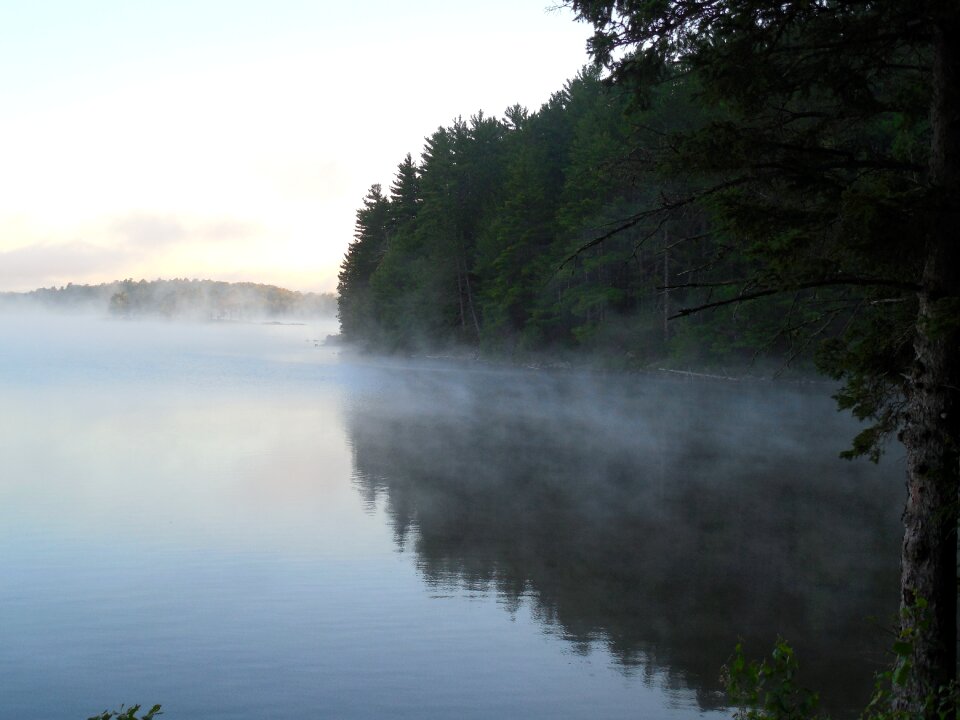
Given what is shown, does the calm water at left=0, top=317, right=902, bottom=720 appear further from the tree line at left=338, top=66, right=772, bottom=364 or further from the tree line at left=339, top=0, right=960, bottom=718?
the tree line at left=338, top=66, right=772, bottom=364

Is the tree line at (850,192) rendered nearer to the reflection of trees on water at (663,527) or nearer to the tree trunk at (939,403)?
the tree trunk at (939,403)

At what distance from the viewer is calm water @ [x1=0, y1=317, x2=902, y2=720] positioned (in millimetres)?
8578

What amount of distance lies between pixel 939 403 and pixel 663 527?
8.49 meters

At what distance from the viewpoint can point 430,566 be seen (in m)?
12.3

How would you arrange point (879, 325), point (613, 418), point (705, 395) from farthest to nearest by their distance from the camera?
point (705, 395), point (613, 418), point (879, 325)

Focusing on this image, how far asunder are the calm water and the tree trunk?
2.37 meters

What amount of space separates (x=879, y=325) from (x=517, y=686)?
4531 mm

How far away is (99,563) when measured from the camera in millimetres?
12211

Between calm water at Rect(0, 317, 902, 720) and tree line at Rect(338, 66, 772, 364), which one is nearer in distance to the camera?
calm water at Rect(0, 317, 902, 720)

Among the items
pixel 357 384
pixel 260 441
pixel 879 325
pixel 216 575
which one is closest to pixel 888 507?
pixel 879 325

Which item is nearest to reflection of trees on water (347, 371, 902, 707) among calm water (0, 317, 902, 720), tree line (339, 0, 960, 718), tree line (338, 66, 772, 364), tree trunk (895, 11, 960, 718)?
calm water (0, 317, 902, 720)

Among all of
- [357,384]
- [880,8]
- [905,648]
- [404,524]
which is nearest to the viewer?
[905,648]

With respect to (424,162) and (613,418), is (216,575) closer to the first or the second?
(613,418)

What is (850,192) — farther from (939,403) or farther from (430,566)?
(430,566)
